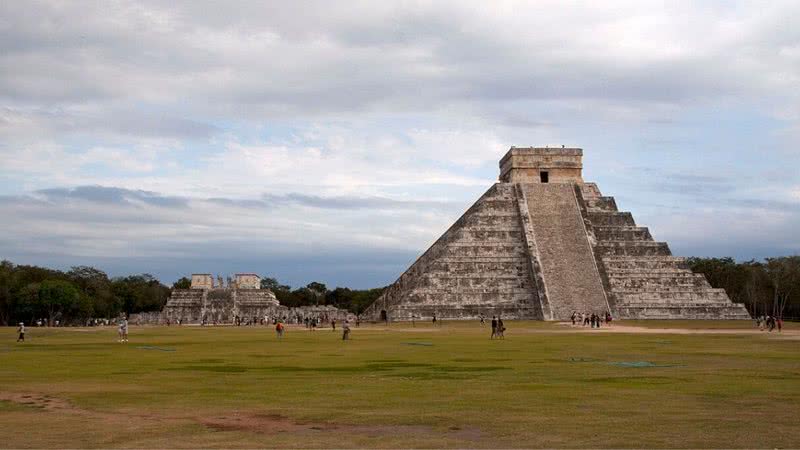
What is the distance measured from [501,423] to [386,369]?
7670 millimetres

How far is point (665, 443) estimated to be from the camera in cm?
898

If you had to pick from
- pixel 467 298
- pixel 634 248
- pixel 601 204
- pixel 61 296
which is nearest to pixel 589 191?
pixel 601 204

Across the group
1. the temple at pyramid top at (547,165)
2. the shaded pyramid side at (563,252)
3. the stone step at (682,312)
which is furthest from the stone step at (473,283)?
the temple at pyramid top at (547,165)

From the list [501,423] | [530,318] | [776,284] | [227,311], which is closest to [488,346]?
[501,423]

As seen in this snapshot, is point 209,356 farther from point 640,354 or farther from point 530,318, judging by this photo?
point 530,318

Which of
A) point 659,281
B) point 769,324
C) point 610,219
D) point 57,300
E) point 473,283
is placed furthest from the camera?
point 57,300

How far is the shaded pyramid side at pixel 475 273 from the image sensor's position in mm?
48938

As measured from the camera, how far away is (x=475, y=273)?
51.0 metres

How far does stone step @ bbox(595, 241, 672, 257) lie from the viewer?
52.8 meters

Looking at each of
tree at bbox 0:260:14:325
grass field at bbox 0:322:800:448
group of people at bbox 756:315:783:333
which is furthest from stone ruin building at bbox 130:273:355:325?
grass field at bbox 0:322:800:448

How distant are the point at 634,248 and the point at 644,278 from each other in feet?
9.09

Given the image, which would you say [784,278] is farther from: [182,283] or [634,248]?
[182,283]

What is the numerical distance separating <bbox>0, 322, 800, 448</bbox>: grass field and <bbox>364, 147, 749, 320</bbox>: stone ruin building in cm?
2617

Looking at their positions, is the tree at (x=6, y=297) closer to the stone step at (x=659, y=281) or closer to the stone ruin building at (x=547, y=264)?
the stone ruin building at (x=547, y=264)
